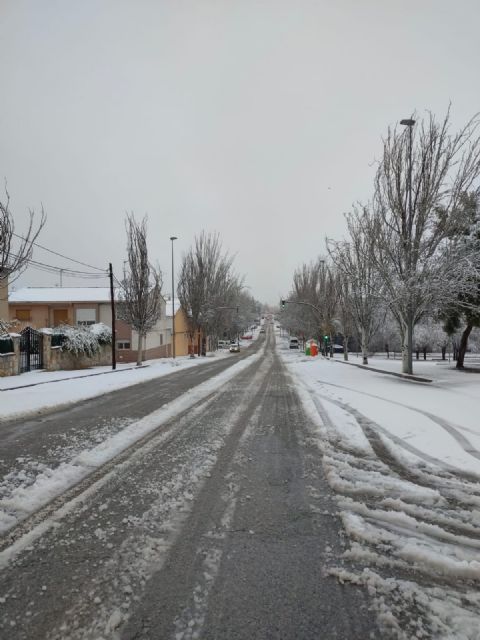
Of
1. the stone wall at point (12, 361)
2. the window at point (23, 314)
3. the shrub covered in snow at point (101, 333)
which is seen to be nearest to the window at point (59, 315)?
the window at point (23, 314)

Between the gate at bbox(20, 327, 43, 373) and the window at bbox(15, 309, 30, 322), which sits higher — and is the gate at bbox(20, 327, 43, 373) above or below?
below

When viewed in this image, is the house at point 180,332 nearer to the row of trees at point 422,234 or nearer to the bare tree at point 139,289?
the bare tree at point 139,289

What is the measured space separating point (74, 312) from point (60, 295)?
3678 millimetres

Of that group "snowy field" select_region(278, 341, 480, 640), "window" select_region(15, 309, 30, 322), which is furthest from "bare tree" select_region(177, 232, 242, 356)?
"snowy field" select_region(278, 341, 480, 640)

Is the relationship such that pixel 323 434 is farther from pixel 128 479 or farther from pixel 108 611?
pixel 108 611

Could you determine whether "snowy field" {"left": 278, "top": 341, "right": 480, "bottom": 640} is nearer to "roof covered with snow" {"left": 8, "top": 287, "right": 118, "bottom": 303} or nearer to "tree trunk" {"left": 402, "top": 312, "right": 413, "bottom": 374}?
Answer: "tree trunk" {"left": 402, "top": 312, "right": 413, "bottom": 374}

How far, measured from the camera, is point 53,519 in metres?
3.24

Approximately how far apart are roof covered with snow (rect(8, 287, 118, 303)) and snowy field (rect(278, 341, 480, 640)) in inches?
1296

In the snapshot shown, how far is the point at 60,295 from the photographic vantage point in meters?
38.3

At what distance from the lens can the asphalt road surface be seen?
2.04m

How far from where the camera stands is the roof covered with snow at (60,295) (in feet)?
120

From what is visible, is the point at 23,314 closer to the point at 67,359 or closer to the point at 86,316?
the point at 86,316

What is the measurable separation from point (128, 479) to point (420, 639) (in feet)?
10.6

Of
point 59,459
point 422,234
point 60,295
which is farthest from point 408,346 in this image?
point 60,295
